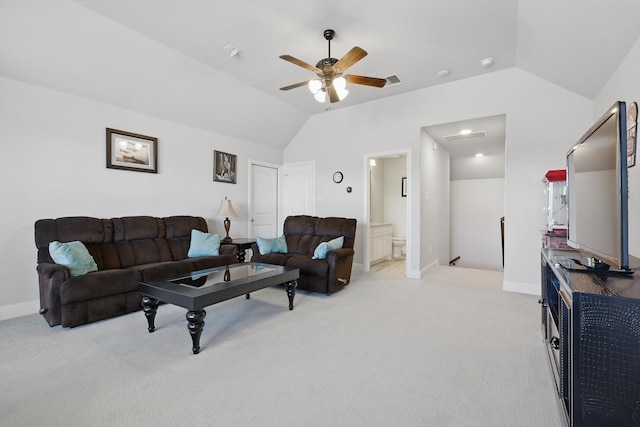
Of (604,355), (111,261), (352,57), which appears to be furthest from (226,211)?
(604,355)

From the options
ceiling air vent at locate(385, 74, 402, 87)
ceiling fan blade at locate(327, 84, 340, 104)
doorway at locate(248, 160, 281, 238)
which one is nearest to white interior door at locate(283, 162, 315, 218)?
doorway at locate(248, 160, 281, 238)

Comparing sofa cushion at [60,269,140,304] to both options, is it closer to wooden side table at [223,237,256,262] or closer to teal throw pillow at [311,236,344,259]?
wooden side table at [223,237,256,262]

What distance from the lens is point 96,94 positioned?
360cm

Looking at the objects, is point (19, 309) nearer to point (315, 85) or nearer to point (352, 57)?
point (315, 85)

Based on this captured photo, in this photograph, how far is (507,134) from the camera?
4008 mm

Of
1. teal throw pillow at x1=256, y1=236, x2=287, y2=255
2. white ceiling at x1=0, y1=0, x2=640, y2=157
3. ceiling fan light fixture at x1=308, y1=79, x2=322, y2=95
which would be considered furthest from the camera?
teal throw pillow at x1=256, y1=236, x2=287, y2=255

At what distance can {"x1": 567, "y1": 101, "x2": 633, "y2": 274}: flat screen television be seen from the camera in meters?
1.24

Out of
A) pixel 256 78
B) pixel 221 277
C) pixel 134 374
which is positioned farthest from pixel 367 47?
pixel 134 374

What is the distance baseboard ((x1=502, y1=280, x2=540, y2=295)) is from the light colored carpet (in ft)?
2.26

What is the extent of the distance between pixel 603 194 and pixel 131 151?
191 inches

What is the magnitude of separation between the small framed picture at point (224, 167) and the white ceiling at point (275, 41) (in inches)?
42.7

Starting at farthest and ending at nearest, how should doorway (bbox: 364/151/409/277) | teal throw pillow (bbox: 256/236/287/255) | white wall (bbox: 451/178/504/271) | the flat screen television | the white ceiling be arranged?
white wall (bbox: 451/178/504/271) < doorway (bbox: 364/151/409/277) < teal throw pillow (bbox: 256/236/287/255) < the white ceiling < the flat screen television

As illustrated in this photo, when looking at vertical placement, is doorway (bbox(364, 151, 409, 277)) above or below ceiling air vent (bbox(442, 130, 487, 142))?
below

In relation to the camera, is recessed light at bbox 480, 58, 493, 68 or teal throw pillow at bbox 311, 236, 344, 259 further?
teal throw pillow at bbox 311, 236, 344, 259
